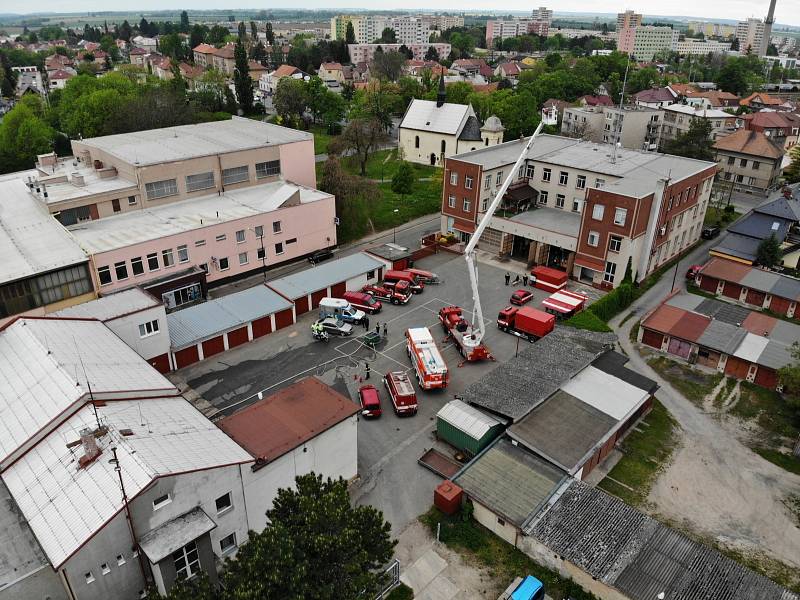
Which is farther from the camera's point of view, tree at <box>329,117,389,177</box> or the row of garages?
tree at <box>329,117,389,177</box>

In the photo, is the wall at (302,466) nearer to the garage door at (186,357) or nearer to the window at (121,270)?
the garage door at (186,357)

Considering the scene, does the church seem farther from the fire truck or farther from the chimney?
the chimney

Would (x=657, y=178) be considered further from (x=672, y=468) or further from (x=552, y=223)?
(x=672, y=468)

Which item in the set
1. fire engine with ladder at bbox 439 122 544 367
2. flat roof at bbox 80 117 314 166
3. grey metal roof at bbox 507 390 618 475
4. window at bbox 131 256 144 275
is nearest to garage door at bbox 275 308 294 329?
window at bbox 131 256 144 275

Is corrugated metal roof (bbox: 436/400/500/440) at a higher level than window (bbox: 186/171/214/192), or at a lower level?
lower

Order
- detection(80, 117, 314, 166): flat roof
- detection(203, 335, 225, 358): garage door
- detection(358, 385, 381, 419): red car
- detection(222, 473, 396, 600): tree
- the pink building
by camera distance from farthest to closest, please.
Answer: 1. detection(80, 117, 314, 166): flat roof
2. the pink building
3. detection(203, 335, 225, 358): garage door
4. detection(358, 385, 381, 419): red car
5. detection(222, 473, 396, 600): tree

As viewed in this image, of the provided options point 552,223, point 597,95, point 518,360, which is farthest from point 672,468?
point 597,95

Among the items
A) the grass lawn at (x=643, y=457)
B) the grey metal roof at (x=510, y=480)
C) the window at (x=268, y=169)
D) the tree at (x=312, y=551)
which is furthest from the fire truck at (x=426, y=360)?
the window at (x=268, y=169)
